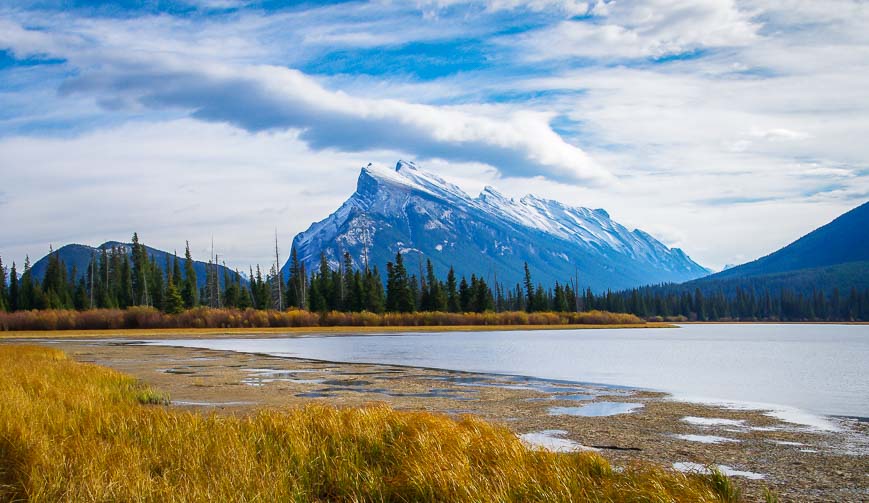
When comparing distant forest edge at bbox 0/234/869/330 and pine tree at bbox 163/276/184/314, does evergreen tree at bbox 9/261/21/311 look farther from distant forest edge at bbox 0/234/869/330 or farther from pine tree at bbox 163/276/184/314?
pine tree at bbox 163/276/184/314

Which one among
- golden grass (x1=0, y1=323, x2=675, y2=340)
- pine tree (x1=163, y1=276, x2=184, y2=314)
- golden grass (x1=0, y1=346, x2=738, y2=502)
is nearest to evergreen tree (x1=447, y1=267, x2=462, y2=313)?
golden grass (x1=0, y1=323, x2=675, y2=340)

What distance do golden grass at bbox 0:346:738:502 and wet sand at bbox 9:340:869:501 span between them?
6.77ft

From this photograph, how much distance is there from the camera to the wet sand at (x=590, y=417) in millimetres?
11930

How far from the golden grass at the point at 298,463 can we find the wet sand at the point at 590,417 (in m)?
2.06

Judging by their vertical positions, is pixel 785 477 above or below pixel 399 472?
below

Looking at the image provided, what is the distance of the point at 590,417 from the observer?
18125 mm

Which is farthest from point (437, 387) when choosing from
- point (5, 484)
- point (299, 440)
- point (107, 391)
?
point (5, 484)

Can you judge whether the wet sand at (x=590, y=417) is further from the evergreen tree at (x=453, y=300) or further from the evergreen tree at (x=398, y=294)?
the evergreen tree at (x=453, y=300)

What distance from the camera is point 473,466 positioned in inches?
397

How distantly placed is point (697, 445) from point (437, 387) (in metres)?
13.0

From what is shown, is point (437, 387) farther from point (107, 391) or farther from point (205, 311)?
point (205, 311)

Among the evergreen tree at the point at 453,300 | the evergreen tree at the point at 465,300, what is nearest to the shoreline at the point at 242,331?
the evergreen tree at the point at 453,300

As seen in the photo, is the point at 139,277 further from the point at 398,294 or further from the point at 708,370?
the point at 708,370

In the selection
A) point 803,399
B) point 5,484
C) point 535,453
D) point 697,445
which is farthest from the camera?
point 803,399
